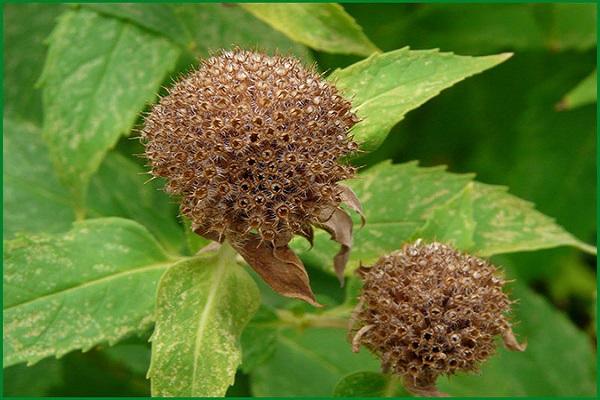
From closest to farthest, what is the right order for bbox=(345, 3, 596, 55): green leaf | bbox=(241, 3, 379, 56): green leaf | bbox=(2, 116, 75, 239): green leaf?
bbox=(241, 3, 379, 56): green leaf, bbox=(2, 116, 75, 239): green leaf, bbox=(345, 3, 596, 55): green leaf

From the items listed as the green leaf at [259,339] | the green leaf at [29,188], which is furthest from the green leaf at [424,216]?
the green leaf at [29,188]

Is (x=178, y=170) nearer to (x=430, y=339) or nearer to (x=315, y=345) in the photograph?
(x=430, y=339)

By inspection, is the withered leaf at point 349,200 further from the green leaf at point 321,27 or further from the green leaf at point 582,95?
the green leaf at point 582,95

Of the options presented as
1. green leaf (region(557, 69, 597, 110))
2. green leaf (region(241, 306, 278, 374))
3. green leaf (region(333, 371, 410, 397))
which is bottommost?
green leaf (region(241, 306, 278, 374))

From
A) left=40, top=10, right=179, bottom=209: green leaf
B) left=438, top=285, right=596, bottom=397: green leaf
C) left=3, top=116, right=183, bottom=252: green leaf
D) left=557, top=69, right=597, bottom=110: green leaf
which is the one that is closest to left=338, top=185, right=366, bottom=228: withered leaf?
left=40, top=10, right=179, bottom=209: green leaf

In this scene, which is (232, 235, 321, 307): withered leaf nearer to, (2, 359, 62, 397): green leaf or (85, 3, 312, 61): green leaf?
(85, 3, 312, 61): green leaf

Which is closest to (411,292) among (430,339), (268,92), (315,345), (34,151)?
(430,339)

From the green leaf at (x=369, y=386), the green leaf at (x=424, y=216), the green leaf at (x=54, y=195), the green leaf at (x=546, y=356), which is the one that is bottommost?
the green leaf at (x=546, y=356)
